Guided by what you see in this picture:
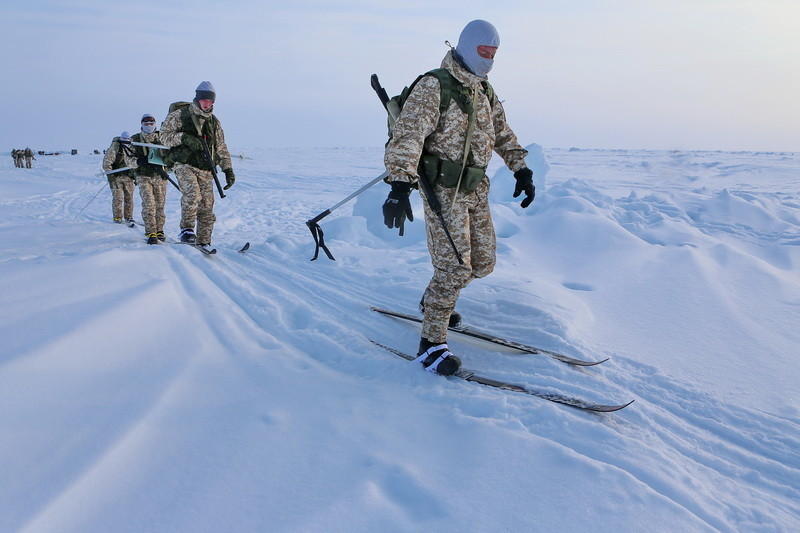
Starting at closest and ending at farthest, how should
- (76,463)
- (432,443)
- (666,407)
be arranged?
1. (76,463)
2. (432,443)
3. (666,407)

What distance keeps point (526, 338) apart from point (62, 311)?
10.3 ft

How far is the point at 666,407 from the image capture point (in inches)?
104

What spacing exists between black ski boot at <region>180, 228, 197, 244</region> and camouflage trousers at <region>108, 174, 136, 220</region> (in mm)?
3866

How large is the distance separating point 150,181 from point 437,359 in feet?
21.0

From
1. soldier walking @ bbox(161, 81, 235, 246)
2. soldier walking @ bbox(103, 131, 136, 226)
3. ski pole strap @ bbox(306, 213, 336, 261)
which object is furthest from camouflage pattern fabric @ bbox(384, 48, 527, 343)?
soldier walking @ bbox(103, 131, 136, 226)

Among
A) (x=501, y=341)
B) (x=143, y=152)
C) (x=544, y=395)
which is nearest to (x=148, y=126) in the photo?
(x=143, y=152)

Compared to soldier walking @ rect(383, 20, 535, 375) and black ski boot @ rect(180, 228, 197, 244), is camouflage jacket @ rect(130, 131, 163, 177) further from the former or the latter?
soldier walking @ rect(383, 20, 535, 375)

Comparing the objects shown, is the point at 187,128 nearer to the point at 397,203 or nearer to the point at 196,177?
the point at 196,177

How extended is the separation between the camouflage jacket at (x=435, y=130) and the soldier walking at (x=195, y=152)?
3.98m

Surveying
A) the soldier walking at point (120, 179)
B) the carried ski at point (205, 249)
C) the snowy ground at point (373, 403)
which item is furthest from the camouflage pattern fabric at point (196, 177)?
the soldier walking at point (120, 179)

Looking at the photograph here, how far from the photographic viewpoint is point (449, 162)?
112 inches

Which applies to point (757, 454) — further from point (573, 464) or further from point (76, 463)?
point (76, 463)

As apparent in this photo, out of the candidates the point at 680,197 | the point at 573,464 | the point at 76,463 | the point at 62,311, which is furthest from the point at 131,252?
the point at 680,197

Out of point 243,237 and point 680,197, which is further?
point 680,197
